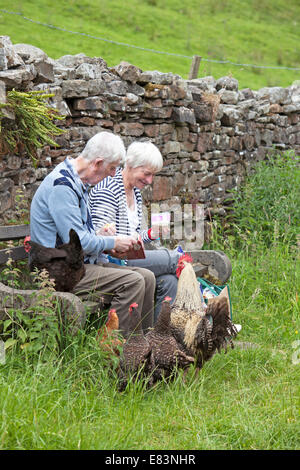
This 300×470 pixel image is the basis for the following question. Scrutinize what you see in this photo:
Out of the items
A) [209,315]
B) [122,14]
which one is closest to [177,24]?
[122,14]

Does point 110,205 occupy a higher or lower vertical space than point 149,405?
higher

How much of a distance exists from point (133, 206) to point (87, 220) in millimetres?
656

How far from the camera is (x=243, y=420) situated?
3.13 m

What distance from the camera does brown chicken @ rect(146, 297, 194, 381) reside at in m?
3.59

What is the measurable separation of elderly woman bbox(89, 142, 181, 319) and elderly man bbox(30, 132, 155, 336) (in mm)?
312

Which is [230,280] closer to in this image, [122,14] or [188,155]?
[188,155]

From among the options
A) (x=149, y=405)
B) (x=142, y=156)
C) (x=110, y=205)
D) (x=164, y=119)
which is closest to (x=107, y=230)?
(x=110, y=205)

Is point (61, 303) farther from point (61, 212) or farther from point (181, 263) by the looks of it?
point (181, 263)

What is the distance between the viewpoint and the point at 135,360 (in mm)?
3447

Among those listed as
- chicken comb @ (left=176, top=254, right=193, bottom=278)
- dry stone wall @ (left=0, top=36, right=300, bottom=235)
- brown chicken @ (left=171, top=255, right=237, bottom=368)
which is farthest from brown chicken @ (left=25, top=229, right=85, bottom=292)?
chicken comb @ (left=176, top=254, right=193, bottom=278)

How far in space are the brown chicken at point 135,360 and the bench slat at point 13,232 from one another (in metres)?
1.13

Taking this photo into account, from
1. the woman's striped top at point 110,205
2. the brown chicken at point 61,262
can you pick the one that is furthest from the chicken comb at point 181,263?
the brown chicken at point 61,262

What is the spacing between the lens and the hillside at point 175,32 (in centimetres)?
1208

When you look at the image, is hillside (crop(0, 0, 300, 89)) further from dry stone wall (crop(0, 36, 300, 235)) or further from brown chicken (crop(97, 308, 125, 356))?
brown chicken (crop(97, 308, 125, 356))
